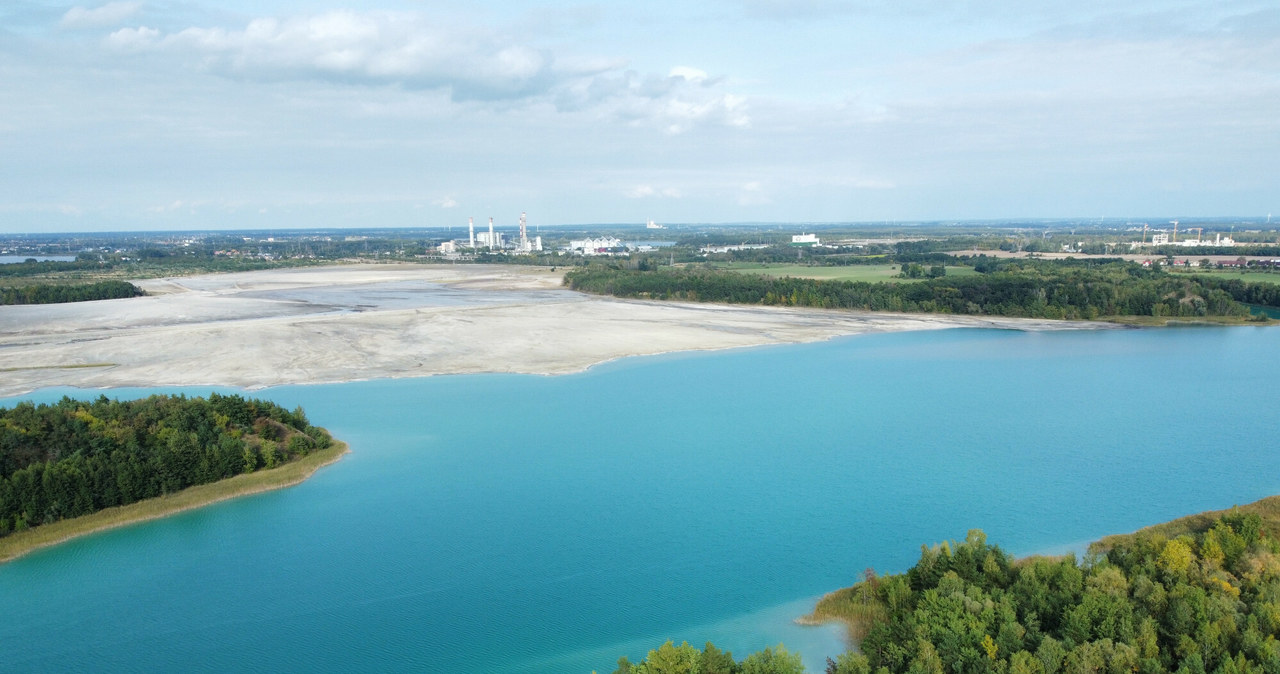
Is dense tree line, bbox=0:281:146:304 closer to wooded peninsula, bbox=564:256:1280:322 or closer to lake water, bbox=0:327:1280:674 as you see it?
lake water, bbox=0:327:1280:674

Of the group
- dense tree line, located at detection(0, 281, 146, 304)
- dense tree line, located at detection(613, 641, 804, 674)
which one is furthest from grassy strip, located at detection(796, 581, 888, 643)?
dense tree line, located at detection(0, 281, 146, 304)

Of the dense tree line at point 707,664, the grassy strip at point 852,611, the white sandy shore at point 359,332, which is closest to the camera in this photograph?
the dense tree line at point 707,664

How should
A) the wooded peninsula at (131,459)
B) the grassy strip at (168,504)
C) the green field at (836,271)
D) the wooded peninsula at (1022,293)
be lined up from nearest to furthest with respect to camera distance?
the grassy strip at (168,504), the wooded peninsula at (131,459), the wooded peninsula at (1022,293), the green field at (836,271)

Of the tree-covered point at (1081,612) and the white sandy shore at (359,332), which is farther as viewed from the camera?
the white sandy shore at (359,332)

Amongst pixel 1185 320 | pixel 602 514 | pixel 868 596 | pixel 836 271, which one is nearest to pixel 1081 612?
pixel 868 596

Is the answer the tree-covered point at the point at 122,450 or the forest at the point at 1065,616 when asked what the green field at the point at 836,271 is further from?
the forest at the point at 1065,616

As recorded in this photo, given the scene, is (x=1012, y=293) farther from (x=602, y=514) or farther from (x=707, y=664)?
(x=707, y=664)

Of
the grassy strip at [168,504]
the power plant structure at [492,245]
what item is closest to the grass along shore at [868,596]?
the grassy strip at [168,504]
